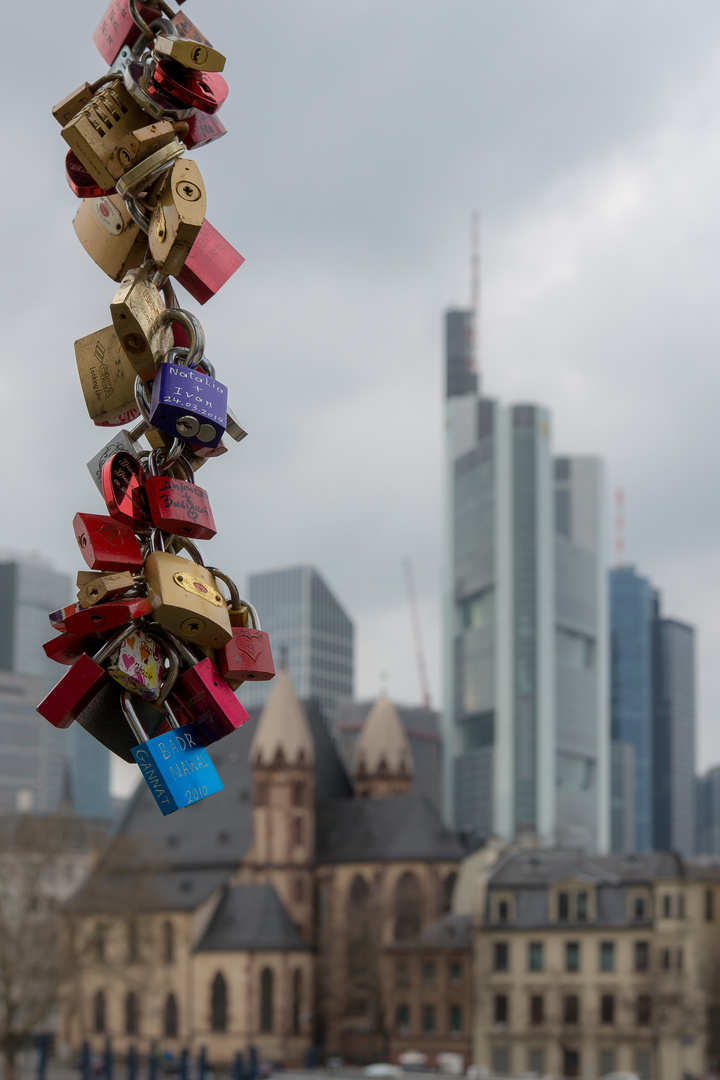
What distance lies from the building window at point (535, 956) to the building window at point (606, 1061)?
672cm

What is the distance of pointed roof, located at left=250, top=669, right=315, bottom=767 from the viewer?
366 feet

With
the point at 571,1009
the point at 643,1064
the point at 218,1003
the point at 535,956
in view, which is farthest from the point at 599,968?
the point at 218,1003

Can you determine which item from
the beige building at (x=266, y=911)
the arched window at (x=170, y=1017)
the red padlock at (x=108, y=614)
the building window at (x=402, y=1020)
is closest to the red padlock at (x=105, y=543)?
the red padlock at (x=108, y=614)

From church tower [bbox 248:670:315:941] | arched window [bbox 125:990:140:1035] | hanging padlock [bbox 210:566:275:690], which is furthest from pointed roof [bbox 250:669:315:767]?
hanging padlock [bbox 210:566:275:690]

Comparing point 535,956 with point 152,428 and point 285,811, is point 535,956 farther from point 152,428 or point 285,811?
point 152,428

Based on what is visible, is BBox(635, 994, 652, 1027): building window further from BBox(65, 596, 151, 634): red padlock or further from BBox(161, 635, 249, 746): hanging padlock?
BBox(65, 596, 151, 634): red padlock

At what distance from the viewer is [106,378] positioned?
5102 mm

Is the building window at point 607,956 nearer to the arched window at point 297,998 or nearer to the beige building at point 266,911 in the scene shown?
the beige building at point 266,911

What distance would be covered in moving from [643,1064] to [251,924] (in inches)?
→ 1276

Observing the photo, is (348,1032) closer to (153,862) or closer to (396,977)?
(396,977)

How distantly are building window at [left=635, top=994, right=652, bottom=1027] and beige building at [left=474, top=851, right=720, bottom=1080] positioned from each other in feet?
0.23

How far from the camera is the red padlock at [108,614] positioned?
4746 millimetres

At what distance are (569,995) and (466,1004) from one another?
7.01 meters

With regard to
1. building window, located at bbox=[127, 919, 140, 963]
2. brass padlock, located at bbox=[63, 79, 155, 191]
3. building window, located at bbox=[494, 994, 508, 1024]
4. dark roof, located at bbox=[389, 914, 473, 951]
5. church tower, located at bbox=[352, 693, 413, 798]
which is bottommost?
building window, located at bbox=[494, 994, 508, 1024]
